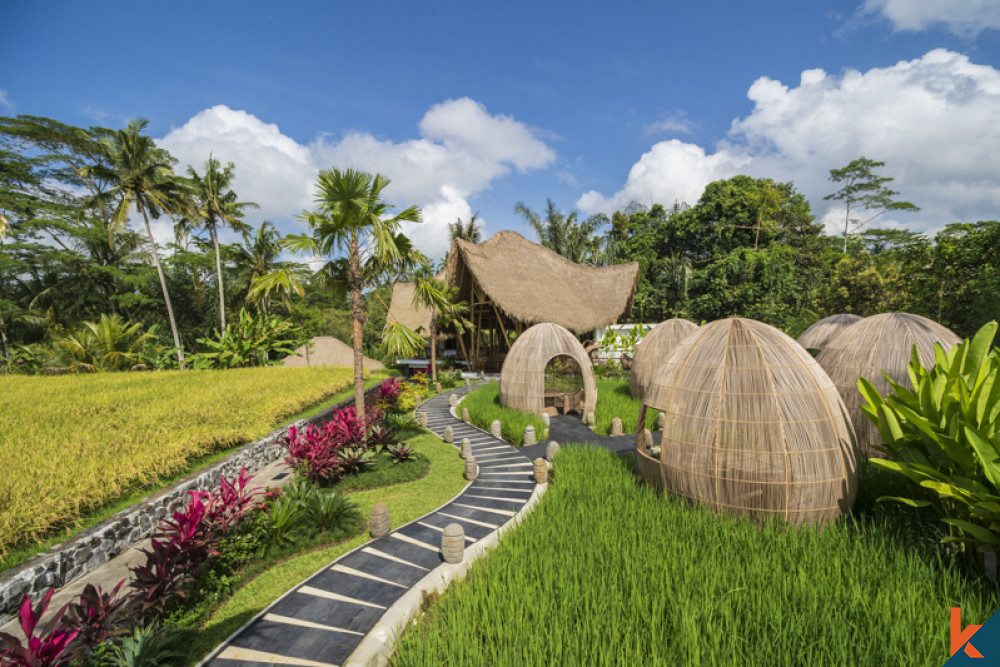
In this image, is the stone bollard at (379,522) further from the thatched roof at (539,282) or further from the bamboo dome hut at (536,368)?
the thatched roof at (539,282)

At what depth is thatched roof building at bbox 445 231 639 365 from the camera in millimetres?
21438

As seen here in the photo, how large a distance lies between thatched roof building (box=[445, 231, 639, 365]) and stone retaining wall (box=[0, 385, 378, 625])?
15.2 meters

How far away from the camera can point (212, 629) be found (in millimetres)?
4457

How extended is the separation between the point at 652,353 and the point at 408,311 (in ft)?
A: 61.3

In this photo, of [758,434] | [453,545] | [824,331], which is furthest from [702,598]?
[824,331]

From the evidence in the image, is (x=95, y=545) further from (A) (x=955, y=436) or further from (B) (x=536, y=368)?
(A) (x=955, y=436)

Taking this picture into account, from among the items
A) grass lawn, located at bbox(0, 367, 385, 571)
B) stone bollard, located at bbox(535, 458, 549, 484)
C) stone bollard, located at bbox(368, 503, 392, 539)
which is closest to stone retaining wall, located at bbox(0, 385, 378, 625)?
grass lawn, located at bbox(0, 367, 385, 571)

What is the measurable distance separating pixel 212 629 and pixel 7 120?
32.4m

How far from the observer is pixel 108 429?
8.17 meters

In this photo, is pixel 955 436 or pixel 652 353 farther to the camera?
pixel 652 353

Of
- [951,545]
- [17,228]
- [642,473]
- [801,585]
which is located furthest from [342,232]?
[17,228]

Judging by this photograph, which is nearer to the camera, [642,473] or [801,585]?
[801,585]

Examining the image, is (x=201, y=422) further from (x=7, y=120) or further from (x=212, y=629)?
(x=7, y=120)

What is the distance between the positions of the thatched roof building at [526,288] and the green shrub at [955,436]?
16.7 m
